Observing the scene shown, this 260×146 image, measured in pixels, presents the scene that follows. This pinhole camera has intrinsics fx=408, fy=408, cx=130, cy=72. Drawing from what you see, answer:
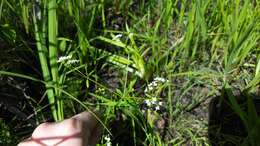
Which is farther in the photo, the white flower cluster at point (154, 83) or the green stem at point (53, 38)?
the white flower cluster at point (154, 83)

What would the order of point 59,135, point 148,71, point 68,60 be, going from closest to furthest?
point 59,135 < point 68,60 < point 148,71

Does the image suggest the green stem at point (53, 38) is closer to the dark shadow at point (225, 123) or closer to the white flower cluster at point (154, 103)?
the white flower cluster at point (154, 103)

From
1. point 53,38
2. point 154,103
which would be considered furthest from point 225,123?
point 53,38

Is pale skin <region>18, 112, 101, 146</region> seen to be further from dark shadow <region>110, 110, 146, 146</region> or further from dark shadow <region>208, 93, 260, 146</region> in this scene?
dark shadow <region>208, 93, 260, 146</region>

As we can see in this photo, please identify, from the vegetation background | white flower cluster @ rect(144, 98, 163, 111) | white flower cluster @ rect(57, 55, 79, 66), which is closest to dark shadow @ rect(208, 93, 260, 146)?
the vegetation background

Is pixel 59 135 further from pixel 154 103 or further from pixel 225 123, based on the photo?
pixel 225 123

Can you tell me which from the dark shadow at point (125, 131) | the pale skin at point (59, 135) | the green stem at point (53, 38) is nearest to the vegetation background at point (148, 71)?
the dark shadow at point (125, 131)

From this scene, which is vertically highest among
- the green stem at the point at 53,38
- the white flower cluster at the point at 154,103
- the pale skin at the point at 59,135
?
the green stem at the point at 53,38
